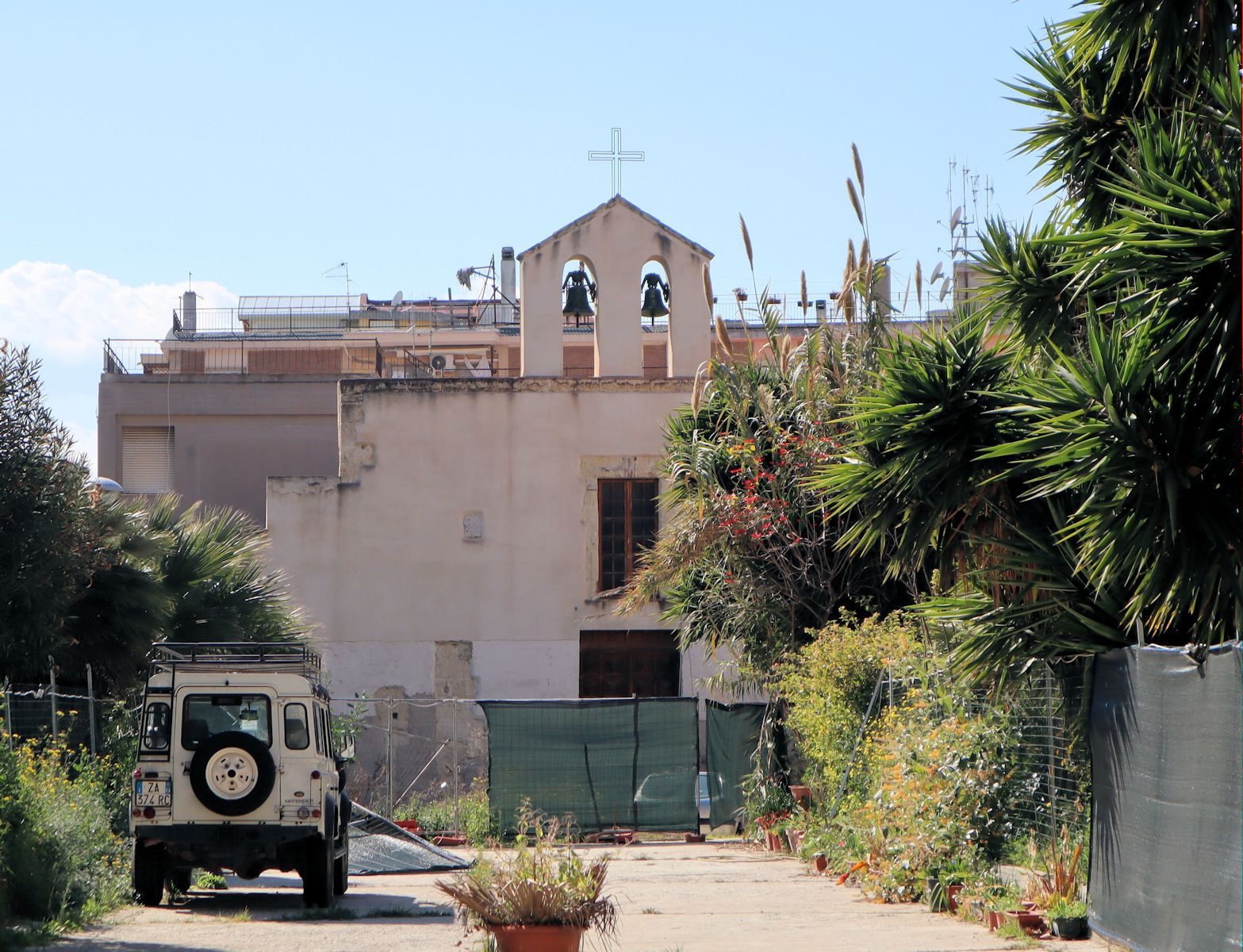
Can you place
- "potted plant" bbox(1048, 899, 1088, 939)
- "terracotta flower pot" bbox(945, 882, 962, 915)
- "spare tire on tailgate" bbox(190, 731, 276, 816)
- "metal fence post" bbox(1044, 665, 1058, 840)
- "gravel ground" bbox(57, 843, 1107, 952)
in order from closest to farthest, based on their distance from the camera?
1. "potted plant" bbox(1048, 899, 1088, 939)
2. "gravel ground" bbox(57, 843, 1107, 952)
3. "metal fence post" bbox(1044, 665, 1058, 840)
4. "terracotta flower pot" bbox(945, 882, 962, 915)
5. "spare tire on tailgate" bbox(190, 731, 276, 816)

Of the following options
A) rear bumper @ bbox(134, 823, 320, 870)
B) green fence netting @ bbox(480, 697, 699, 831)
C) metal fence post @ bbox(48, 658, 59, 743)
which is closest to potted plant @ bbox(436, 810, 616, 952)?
rear bumper @ bbox(134, 823, 320, 870)

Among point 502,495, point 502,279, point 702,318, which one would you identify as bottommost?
point 502,495

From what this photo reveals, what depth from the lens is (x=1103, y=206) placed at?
11.4 m

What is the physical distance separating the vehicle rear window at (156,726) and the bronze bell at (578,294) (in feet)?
50.2

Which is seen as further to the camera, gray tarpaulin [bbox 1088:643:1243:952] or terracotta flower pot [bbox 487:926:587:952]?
terracotta flower pot [bbox 487:926:587:952]

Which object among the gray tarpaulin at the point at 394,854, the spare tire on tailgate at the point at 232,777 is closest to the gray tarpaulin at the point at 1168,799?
the spare tire on tailgate at the point at 232,777

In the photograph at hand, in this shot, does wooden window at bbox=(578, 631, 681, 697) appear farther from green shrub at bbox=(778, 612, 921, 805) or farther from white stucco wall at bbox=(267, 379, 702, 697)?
green shrub at bbox=(778, 612, 921, 805)

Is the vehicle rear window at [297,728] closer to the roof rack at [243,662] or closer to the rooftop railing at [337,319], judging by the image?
the roof rack at [243,662]

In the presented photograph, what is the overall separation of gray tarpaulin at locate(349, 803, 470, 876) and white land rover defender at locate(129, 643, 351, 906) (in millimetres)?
3885

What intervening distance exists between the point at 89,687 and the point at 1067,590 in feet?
37.5

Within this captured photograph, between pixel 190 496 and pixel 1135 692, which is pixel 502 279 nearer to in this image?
pixel 190 496

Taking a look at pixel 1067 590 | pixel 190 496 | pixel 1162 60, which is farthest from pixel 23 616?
pixel 190 496

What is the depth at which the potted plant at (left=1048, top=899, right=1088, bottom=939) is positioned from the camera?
10.6m

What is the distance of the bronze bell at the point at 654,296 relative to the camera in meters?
29.5
